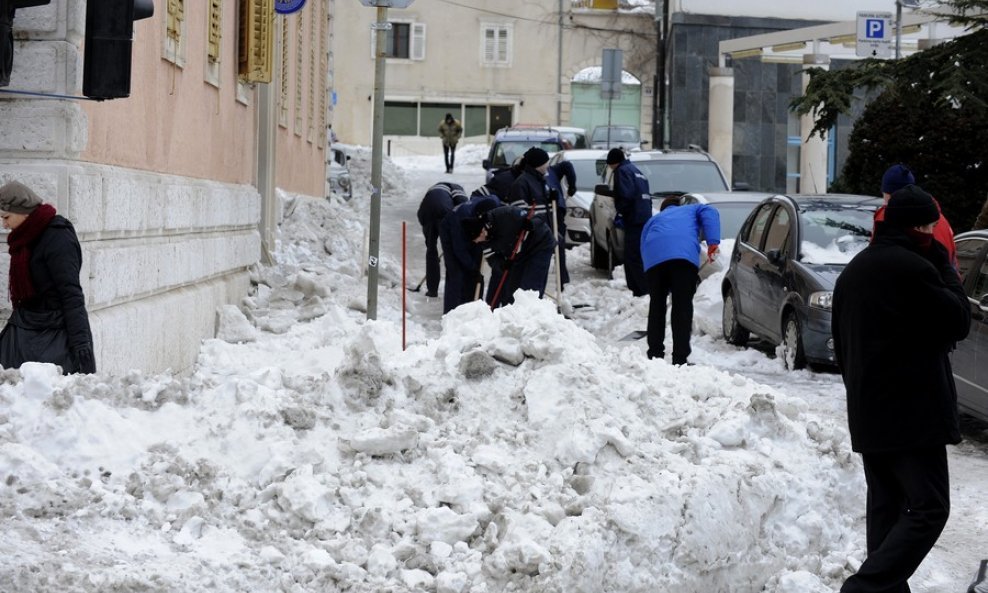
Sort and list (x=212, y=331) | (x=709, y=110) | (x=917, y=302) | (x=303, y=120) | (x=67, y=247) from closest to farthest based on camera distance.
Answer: (x=917, y=302) → (x=67, y=247) → (x=212, y=331) → (x=303, y=120) → (x=709, y=110)

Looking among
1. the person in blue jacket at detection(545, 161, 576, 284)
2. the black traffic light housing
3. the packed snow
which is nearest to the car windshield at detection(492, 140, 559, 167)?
the person in blue jacket at detection(545, 161, 576, 284)

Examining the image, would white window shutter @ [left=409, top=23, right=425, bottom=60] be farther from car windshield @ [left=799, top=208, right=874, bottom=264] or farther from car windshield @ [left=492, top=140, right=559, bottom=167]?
car windshield @ [left=799, top=208, right=874, bottom=264]

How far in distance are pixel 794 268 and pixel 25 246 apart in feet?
26.0

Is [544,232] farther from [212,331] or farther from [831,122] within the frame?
[831,122]

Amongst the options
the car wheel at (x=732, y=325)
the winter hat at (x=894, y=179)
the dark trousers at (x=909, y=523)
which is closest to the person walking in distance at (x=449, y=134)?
the car wheel at (x=732, y=325)

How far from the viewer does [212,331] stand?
13.6m

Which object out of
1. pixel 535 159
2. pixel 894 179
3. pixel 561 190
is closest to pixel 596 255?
pixel 561 190

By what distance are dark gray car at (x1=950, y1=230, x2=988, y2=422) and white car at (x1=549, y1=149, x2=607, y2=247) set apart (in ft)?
41.3

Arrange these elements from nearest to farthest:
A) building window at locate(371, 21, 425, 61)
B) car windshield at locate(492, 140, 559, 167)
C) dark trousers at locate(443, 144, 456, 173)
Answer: car windshield at locate(492, 140, 559, 167)
dark trousers at locate(443, 144, 456, 173)
building window at locate(371, 21, 425, 61)

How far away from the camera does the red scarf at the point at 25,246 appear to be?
24.6 ft

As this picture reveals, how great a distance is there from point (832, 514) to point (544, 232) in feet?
23.3

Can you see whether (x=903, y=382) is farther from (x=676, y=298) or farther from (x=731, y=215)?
(x=731, y=215)

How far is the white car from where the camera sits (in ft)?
79.0

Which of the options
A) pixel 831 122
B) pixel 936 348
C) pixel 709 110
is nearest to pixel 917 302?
pixel 936 348
